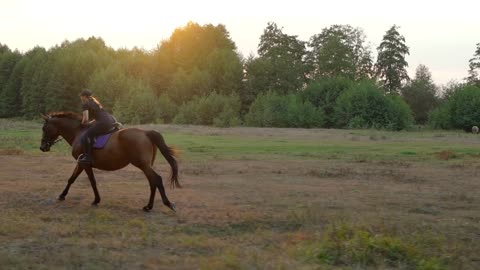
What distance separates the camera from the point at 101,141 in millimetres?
12695

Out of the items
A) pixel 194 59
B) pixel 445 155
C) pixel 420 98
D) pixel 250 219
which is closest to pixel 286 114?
pixel 194 59

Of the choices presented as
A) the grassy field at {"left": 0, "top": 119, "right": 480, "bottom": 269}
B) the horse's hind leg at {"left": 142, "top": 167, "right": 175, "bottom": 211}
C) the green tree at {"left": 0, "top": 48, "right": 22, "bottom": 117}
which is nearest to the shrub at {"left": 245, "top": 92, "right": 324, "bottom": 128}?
the grassy field at {"left": 0, "top": 119, "right": 480, "bottom": 269}

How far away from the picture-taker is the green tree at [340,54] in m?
82.6

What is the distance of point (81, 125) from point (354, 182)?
9354mm

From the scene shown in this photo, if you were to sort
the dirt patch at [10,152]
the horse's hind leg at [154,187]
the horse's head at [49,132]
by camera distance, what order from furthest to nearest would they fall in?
the dirt patch at [10,152]
the horse's head at [49,132]
the horse's hind leg at [154,187]

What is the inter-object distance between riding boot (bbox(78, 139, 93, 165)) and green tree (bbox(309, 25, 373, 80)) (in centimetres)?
6926

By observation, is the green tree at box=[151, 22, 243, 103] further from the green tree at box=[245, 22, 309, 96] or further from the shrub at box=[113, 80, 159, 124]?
the shrub at box=[113, 80, 159, 124]

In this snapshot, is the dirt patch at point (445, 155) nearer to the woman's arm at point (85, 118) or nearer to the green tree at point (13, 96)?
the woman's arm at point (85, 118)

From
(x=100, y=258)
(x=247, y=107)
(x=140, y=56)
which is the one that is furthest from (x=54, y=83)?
(x=100, y=258)

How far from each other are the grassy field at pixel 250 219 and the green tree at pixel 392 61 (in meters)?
69.3

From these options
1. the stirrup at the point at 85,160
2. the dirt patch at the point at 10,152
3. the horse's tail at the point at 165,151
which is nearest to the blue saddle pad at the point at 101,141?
the stirrup at the point at 85,160

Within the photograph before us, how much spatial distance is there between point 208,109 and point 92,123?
59216 millimetres

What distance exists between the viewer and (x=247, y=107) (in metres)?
76.2

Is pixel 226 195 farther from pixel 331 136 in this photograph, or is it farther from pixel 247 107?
pixel 247 107
